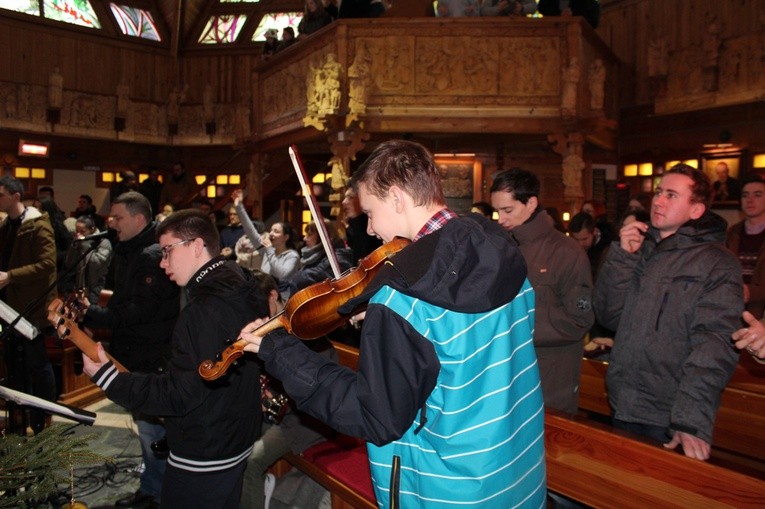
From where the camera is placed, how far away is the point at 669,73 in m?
12.3

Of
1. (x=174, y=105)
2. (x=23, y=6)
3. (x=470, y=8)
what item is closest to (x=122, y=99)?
(x=174, y=105)

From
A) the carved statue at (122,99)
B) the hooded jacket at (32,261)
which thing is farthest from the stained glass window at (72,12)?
the hooded jacket at (32,261)

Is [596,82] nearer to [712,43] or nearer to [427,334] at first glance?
[712,43]

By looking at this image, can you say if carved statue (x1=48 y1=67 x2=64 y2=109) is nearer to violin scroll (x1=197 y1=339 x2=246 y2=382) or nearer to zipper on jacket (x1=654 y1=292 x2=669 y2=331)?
violin scroll (x1=197 y1=339 x2=246 y2=382)

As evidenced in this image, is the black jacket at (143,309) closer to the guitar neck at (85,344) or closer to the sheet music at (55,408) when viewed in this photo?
the guitar neck at (85,344)

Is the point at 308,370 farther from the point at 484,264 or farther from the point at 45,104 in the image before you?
the point at 45,104

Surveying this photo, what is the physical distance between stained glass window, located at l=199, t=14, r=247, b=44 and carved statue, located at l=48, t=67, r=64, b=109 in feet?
14.9

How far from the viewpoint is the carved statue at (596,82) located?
10.2 m

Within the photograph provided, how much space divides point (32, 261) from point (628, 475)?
18.1ft

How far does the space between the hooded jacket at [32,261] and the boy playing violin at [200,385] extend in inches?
132

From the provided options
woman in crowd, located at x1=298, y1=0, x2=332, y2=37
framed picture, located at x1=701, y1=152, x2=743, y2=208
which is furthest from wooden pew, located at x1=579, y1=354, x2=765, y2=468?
woman in crowd, located at x1=298, y1=0, x2=332, y2=37

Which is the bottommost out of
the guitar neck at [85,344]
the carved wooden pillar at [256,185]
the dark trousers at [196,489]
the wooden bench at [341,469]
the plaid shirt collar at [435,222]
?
the wooden bench at [341,469]

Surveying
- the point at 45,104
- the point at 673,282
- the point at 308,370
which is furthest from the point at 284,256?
the point at 45,104

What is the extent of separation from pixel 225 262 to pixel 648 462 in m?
2.20
